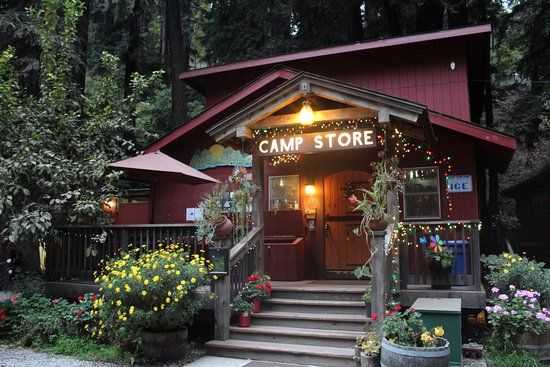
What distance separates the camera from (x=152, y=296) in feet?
19.8

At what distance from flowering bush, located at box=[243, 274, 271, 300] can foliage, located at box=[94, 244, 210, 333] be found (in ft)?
3.55

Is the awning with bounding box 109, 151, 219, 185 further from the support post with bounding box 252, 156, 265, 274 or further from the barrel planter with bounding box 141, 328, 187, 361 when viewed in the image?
the barrel planter with bounding box 141, 328, 187, 361

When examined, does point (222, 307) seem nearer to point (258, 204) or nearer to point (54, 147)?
point (258, 204)

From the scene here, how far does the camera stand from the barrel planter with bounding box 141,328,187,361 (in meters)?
6.23

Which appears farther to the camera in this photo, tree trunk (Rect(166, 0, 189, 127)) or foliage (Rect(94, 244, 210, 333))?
tree trunk (Rect(166, 0, 189, 127))

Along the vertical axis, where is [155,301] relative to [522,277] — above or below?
below

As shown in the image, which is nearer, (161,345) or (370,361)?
(370,361)

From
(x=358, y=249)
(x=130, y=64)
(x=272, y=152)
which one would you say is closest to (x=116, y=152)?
(x=272, y=152)

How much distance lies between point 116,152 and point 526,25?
1147 centimetres

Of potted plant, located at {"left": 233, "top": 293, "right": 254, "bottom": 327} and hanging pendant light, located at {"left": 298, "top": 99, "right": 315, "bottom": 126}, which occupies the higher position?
hanging pendant light, located at {"left": 298, "top": 99, "right": 315, "bottom": 126}

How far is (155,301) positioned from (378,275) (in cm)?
291

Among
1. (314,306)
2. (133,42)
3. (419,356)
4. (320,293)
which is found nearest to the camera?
(419,356)

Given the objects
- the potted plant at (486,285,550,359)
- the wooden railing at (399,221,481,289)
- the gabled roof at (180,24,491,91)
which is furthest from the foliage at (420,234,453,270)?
the gabled roof at (180,24,491,91)

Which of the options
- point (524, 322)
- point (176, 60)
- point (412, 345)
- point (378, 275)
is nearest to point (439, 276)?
point (524, 322)
